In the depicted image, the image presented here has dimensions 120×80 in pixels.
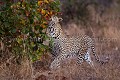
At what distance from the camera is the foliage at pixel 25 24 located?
8469 mm

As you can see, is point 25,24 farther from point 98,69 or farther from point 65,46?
point 98,69

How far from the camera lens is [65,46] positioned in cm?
964

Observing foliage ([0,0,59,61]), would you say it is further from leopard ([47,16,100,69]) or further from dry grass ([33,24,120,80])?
dry grass ([33,24,120,80])

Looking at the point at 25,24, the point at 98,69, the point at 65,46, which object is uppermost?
the point at 25,24

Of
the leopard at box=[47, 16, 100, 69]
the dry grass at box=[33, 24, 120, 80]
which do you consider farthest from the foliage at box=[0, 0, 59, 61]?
the dry grass at box=[33, 24, 120, 80]

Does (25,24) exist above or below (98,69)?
above

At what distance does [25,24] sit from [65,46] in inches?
54.0

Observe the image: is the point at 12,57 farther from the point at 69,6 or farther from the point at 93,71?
the point at 69,6

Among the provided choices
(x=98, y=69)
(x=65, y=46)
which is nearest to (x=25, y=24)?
(x=65, y=46)

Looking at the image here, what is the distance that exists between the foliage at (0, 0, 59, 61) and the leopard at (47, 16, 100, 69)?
1.51ft

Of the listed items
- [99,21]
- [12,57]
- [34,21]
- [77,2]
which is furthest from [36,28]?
[77,2]

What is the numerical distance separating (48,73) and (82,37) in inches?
68.9

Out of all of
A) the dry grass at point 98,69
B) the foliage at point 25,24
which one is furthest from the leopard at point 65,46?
the foliage at point 25,24

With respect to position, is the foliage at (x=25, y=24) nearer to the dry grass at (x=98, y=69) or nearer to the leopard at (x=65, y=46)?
the leopard at (x=65, y=46)
